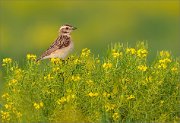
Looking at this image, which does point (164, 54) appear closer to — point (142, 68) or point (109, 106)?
point (142, 68)

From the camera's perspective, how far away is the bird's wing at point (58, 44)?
18594mm

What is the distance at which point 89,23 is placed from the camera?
37562mm

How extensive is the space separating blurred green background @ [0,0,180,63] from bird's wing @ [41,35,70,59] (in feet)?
38.3

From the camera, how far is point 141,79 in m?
16.1

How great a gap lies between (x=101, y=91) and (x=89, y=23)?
70.5ft

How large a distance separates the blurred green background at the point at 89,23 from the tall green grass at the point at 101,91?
13.8m

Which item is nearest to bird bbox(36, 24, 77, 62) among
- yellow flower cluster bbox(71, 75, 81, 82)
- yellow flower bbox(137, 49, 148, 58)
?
yellow flower cluster bbox(71, 75, 81, 82)

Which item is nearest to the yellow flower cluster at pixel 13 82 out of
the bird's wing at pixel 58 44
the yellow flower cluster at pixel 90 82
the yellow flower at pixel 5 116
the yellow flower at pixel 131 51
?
the yellow flower at pixel 5 116

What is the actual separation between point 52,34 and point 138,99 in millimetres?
19383

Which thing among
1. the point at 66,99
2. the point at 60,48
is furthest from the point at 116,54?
the point at 60,48

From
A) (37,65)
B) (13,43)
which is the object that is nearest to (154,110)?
(37,65)

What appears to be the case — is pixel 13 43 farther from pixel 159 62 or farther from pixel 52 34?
pixel 159 62

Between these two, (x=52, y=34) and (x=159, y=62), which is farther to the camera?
(x=52, y=34)

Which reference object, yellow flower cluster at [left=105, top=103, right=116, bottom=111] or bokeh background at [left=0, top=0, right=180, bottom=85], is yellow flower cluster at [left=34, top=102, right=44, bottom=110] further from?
bokeh background at [left=0, top=0, right=180, bottom=85]
